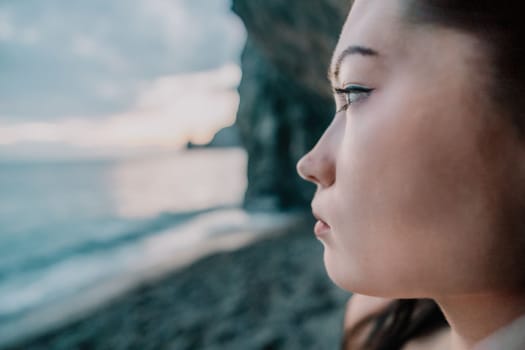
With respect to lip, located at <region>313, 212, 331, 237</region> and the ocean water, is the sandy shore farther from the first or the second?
lip, located at <region>313, 212, 331, 237</region>

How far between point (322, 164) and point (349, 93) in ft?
0.43

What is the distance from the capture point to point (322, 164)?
0.58m

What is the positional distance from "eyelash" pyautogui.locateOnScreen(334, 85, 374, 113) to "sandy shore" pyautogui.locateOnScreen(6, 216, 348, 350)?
2.32 meters

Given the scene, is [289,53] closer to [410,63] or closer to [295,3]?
[295,3]

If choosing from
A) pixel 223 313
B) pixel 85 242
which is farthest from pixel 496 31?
pixel 85 242

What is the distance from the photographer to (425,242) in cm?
48

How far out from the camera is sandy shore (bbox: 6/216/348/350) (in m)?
2.89

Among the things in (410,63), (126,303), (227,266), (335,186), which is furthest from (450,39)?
(227,266)

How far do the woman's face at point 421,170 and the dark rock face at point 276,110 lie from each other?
6.82 metres

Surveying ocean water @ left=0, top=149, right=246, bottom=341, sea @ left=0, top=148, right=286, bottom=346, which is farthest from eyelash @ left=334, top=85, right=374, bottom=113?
ocean water @ left=0, top=149, right=246, bottom=341

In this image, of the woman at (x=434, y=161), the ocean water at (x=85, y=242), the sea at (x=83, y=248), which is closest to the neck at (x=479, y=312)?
the woman at (x=434, y=161)

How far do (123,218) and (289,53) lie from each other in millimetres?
7675

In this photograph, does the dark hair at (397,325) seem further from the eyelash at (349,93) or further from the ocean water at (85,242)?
the ocean water at (85,242)

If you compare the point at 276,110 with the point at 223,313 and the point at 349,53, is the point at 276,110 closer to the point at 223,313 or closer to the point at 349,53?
the point at 223,313
